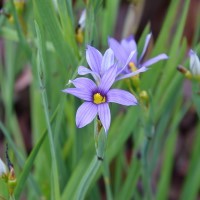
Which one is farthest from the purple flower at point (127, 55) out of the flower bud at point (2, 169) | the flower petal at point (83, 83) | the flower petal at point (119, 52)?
the flower bud at point (2, 169)

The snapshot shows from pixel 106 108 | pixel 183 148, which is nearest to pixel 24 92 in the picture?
pixel 183 148

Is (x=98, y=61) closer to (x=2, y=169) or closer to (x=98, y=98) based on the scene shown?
(x=98, y=98)

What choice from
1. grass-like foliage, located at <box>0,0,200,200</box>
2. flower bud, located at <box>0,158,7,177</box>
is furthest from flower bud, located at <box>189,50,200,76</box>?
flower bud, located at <box>0,158,7,177</box>

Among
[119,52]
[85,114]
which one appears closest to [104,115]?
[85,114]

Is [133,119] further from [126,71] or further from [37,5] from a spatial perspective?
[37,5]

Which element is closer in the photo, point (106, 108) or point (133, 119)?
point (106, 108)

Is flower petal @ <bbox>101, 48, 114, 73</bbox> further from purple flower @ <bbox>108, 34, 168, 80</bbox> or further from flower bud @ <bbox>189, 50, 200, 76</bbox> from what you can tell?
flower bud @ <bbox>189, 50, 200, 76</bbox>

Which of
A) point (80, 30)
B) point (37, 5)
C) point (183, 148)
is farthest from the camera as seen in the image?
point (183, 148)
